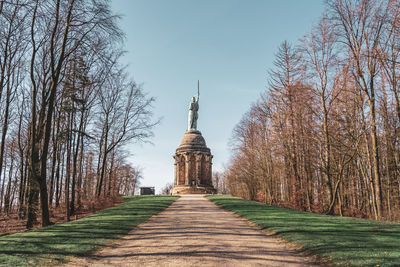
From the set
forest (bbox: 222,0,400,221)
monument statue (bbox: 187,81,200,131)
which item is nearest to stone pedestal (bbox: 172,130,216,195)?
monument statue (bbox: 187,81,200,131)

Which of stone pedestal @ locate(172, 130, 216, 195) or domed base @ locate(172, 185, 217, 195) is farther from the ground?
stone pedestal @ locate(172, 130, 216, 195)

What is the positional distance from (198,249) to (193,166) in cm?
3776

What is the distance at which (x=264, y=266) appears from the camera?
5934mm

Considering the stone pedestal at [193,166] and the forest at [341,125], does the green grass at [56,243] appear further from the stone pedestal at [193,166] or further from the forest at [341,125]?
the stone pedestal at [193,166]

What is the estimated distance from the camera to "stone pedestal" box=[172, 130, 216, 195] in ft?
143

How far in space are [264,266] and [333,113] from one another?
15467 mm

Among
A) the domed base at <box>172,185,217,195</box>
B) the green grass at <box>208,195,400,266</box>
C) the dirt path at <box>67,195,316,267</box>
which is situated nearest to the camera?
the green grass at <box>208,195,400,266</box>

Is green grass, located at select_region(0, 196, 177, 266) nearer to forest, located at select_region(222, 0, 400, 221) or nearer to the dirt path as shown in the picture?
the dirt path

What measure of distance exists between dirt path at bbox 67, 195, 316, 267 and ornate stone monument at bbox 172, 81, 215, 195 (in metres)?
33.1

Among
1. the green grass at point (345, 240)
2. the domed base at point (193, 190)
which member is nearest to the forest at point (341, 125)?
the green grass at point (345, 240)

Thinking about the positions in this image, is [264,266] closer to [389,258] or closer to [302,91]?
[389,258]

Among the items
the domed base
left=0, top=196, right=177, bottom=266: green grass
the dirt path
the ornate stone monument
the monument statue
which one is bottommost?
the domed base

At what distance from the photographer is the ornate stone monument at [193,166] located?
43.2 metres

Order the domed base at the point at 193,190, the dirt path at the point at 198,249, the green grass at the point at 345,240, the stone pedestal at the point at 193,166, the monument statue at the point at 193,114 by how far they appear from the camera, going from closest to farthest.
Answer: the green grass at the point at 345,240 → the dirt path at the point at 198,249 → the domed base at the point at 193,190 → the stone pedestal at the point at 193,166 → the monument statue at the point at 193,114
